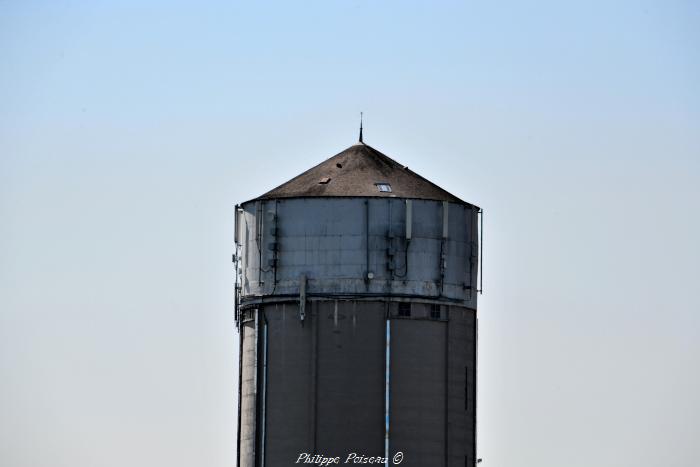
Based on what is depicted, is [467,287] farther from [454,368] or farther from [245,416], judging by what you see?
[245,416]

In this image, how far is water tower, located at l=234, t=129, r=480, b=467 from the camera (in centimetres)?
10581

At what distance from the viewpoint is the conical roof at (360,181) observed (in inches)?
4269

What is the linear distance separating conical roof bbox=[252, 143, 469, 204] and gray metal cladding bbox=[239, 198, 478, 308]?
0.68 m

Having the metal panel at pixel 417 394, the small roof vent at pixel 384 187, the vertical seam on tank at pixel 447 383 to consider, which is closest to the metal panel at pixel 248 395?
the metal panel at pixel 417 394

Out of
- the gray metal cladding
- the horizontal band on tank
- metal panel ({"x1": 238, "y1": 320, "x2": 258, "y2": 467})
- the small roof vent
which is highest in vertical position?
the small roof vent

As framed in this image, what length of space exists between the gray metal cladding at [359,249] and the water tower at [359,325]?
0.04 metres

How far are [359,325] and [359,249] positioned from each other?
3356 millimetres

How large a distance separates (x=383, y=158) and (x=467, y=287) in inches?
295

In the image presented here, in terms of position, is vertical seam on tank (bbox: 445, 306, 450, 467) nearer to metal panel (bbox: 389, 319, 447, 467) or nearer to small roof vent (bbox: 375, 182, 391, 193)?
metal panel (bbox: 389, 319, 447, 467)

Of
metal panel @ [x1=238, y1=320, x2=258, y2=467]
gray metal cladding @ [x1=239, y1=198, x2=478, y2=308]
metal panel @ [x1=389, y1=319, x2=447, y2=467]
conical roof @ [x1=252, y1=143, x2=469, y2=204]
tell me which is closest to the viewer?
metal panel @ [x1=389, y1=319, x2=447, y2=467]

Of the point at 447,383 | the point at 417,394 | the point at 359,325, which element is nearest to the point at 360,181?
the point at 359,325

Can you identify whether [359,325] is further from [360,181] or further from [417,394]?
[360,181]

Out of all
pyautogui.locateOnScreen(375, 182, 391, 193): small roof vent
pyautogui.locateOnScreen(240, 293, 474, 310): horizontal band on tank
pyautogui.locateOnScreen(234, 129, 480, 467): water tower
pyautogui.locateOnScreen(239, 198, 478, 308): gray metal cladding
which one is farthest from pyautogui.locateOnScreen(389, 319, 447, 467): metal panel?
pyautogui.locateOnScreen(375, 182, 391, 193): small roof vent

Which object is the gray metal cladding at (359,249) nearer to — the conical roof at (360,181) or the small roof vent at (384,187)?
the conical roof at (360,181)
